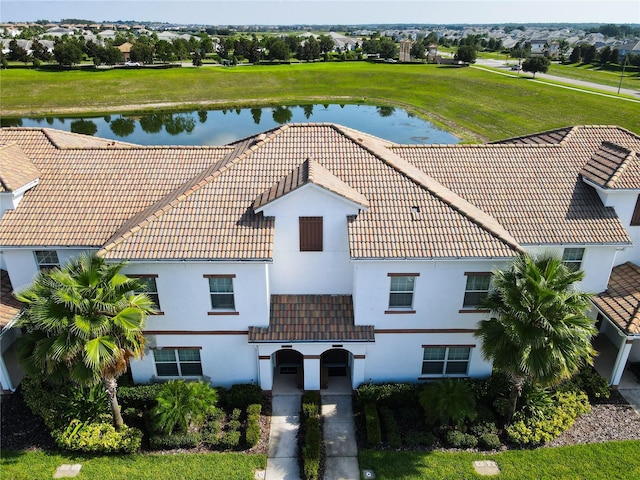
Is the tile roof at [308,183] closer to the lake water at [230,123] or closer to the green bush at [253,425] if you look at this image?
the green bush at [253,425]

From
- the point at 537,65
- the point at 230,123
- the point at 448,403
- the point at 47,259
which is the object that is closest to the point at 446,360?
the point at 448,403

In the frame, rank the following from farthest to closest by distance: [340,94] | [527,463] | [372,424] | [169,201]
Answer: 1. [340,94]
2. [169,201]
3. [372,424]
4. [527,463]

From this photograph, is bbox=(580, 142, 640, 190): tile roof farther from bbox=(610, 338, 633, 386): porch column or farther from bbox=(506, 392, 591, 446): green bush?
bbox=(506, 392, 591, 446): green bush

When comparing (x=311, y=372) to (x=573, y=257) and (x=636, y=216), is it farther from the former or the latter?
(x=636, y=216)

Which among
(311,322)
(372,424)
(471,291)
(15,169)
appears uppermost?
(15,169)

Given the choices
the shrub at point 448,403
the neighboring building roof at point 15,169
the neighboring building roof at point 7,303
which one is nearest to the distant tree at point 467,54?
the neighboring building roof at point 15,169

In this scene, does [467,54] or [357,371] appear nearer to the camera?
[357,371]

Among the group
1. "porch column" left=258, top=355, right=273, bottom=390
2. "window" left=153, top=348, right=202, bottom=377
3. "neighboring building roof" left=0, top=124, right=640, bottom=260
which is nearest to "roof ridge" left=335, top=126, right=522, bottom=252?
"neighboring building roof" left=0, top=124, right=640, bottom=260
